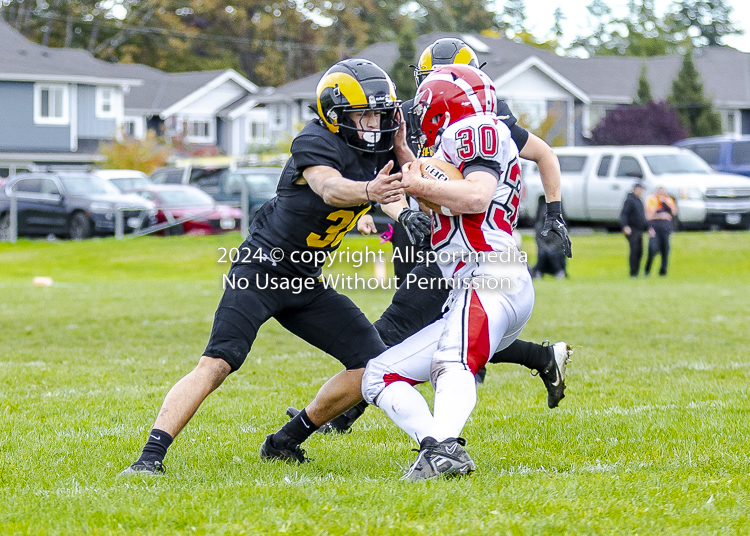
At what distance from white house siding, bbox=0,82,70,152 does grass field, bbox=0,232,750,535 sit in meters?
29.4

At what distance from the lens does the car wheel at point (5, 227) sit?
81.5ft

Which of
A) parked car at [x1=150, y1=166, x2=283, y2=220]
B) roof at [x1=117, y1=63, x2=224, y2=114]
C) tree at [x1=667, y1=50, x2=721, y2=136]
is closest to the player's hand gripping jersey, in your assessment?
parked car at [x1=150, y1=166, x2=283, y2=220]


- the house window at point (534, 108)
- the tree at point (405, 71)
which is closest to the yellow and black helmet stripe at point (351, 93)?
the tree at point (405, 71)

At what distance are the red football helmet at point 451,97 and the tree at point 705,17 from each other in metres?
76.6

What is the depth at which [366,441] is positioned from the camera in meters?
5.41

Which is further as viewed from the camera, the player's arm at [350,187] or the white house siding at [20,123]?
the white house siding at [20,123]

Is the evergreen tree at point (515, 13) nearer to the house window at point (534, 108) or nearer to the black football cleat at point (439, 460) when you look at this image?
Answer: the house window at point (534, 108)

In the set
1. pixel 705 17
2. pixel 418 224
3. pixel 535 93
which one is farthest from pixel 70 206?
pixel 705 17

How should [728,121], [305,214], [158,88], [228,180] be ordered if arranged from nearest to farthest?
1. [305,214]
2. [228,180]
3. [728,121]
4. [158,88]

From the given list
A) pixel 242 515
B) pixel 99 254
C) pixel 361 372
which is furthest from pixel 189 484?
pixel 99 254

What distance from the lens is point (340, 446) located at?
17.3 feet

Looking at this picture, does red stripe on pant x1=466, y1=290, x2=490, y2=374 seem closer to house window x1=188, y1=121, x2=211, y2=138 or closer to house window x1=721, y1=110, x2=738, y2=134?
house window x1=721, y1=110, x2=738, y2=134

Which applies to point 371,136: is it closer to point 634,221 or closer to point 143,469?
point 143,469

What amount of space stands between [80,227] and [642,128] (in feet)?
72.0
